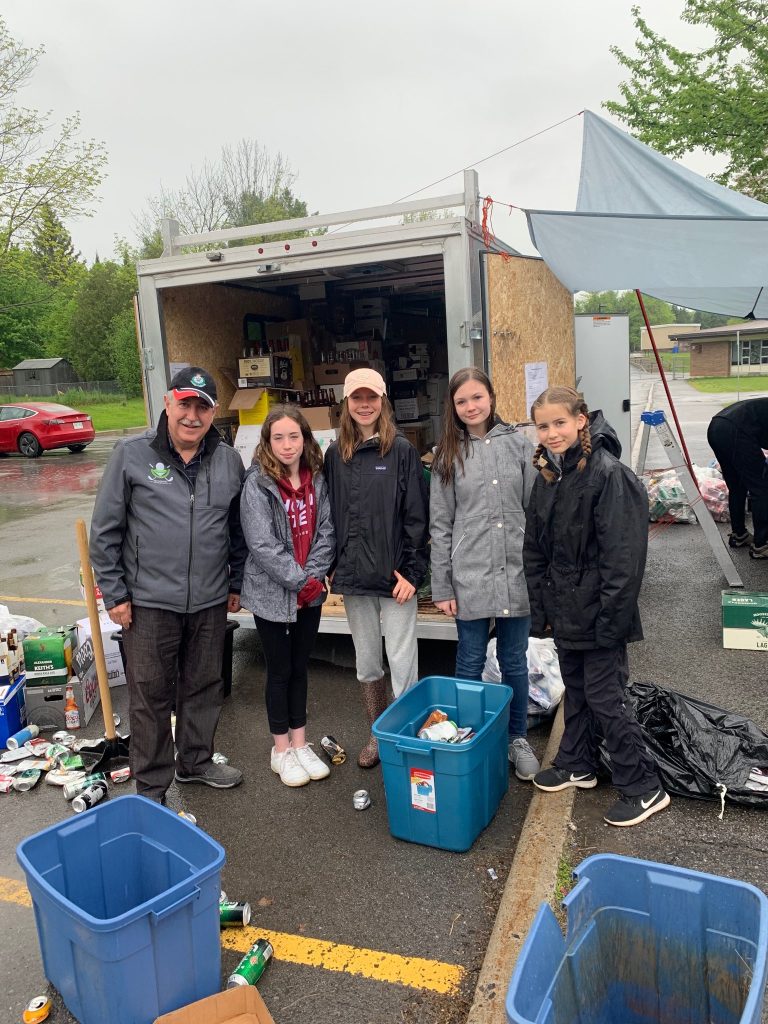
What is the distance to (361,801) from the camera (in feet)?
11.7

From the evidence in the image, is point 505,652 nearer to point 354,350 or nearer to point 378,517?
point 378,517

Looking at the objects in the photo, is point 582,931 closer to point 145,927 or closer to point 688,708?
point 145,927

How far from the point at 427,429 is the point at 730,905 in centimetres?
568

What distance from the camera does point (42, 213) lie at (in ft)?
81.3

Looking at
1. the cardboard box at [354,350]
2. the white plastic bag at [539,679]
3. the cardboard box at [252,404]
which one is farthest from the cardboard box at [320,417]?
the white plastic bag at [539,679]

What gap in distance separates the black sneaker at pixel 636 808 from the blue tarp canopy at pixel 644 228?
→ 2.99 m

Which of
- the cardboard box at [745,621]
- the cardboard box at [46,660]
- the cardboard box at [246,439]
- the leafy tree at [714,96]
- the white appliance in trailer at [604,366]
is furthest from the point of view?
the leafy tree at [714,96]

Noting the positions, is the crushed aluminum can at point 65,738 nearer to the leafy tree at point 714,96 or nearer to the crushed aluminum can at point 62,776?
the crushed aluminum can at point 62,776

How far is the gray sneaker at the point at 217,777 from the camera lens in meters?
3.81

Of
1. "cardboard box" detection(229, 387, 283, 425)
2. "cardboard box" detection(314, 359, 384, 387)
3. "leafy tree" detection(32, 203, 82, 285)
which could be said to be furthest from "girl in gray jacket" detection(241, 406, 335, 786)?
"leafy tree" detection(32, 203, 82, 285)

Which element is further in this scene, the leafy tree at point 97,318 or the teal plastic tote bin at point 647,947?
the leafy tree at point 97,318

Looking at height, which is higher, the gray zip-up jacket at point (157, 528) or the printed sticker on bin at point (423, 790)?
the gray zip-up jacket at point (157, 528)

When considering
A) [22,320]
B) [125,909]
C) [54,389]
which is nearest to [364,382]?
[125,909]

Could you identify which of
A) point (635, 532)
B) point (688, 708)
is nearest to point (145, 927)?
point (635, 532)
